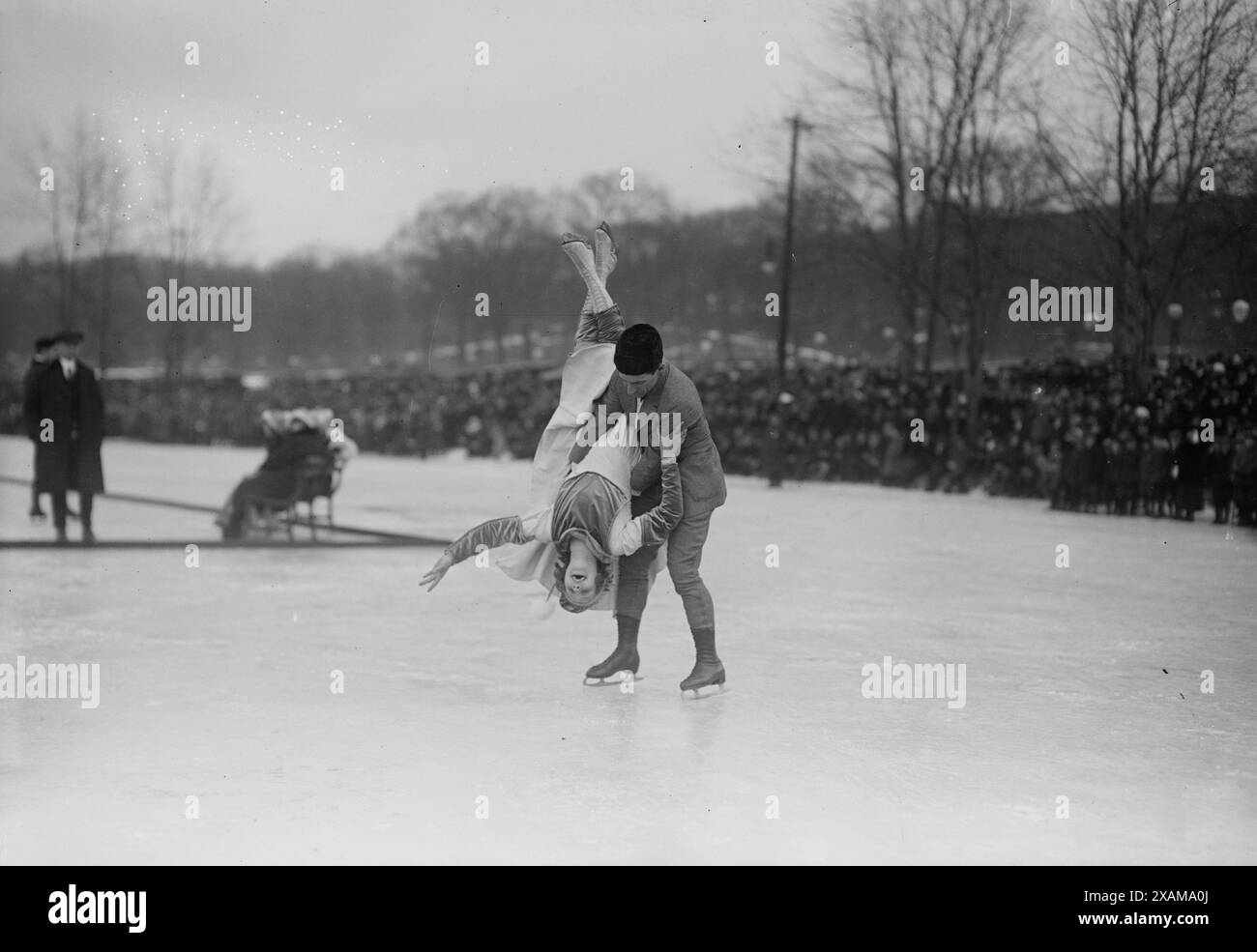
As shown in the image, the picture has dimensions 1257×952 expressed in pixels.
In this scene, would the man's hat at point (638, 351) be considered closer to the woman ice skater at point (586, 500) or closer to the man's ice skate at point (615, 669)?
the woman ice skater at point (586, 500)

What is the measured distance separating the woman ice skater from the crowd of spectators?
756 cm

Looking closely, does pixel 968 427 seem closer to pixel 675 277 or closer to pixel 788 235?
pixel 788 235

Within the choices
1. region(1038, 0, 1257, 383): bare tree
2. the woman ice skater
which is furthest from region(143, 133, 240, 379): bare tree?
region(1038, 0, 1257, 383): bare tree

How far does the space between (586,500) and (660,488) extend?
397 millimetres

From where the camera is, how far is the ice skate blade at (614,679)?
688 cm

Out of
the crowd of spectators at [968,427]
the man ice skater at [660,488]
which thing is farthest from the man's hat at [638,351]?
the crowd of spectators at [968,427]

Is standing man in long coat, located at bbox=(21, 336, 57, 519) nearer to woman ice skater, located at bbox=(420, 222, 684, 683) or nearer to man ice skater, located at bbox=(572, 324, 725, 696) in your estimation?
woman ice skater, located at bbox=(420, 222, 684, 683)

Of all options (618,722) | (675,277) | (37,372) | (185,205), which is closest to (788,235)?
(675,277)

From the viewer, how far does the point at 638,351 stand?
619 centimetres

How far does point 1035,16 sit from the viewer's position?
22875 millimetres

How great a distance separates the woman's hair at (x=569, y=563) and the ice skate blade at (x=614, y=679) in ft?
1.60

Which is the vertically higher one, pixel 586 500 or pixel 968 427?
pixel 968 427

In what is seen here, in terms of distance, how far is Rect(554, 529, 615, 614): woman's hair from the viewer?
6.34 metres
